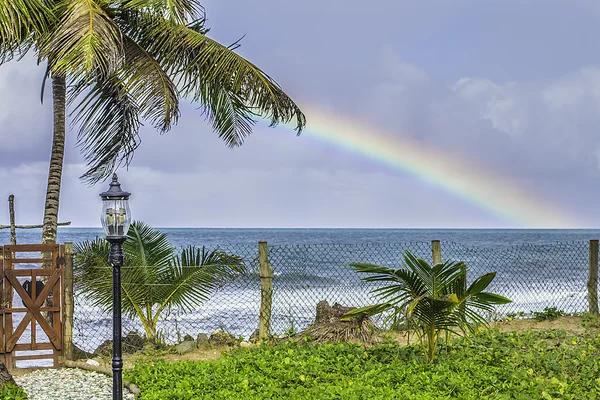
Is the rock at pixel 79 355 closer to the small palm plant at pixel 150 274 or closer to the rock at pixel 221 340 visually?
the small palm plant at pixel 150 274

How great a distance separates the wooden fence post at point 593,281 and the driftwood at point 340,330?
11.7ft

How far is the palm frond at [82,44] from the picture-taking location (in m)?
6.73

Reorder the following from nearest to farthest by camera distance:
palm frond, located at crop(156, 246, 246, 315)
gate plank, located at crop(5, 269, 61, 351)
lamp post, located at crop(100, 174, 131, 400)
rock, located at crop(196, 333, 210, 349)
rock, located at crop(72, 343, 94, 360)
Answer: lamp post, located at crop(100, 174, 131, 400) < gate plank, located at crop(5, 269, 61, 351) < rock, located at crop(72, 343, 94, 360) < rock, located at crop(196, 333, 210, 349) < palm frond, located at crop(156, 246, 246, 315)

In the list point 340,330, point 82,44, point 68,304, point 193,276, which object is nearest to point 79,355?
point 68,304

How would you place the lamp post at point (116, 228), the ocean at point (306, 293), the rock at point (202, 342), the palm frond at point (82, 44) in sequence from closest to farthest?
the lamp post at point (116, 228) → the palm frond at point (82, 44) → the rock at point (202, 342) → the ocean at point (306, 293)

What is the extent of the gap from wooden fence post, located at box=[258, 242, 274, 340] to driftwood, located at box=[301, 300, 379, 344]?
1.74 feet

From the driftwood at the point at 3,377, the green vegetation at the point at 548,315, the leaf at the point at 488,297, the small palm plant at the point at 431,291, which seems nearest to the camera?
the driftwood at the point at 3,377

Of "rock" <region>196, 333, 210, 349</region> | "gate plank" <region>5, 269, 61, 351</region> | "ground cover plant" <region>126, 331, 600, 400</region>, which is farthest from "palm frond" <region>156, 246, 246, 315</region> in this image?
"gate plank" <region>5, 269, 61, 351</region>

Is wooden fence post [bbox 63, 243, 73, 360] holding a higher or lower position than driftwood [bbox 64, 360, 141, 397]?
higher

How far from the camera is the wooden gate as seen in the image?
6941 mm

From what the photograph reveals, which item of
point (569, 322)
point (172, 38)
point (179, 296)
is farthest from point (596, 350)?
point (172, 38)

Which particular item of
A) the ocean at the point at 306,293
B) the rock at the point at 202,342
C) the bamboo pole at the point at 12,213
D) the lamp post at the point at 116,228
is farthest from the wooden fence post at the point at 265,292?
the bamboo pole at the point at 12,213

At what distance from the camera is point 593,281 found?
899cm

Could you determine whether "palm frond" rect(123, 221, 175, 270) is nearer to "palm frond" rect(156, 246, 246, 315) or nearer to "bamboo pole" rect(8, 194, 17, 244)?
"palm frond" rect(156, 246, 246, 315)
